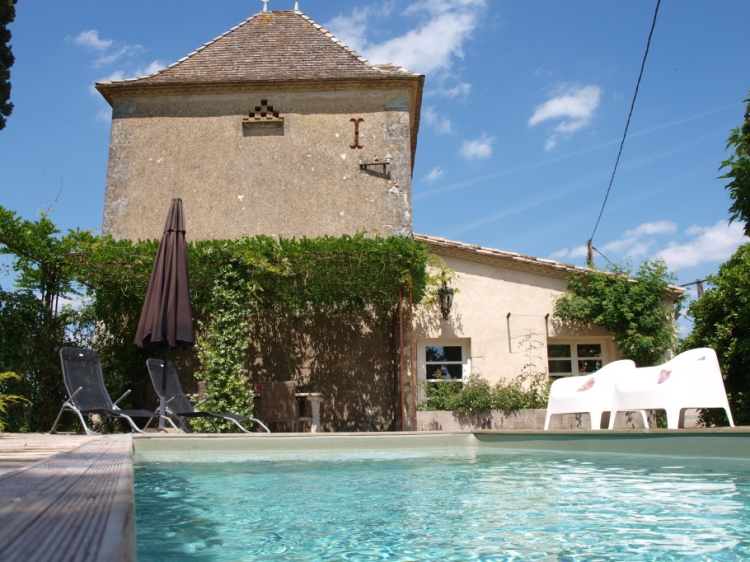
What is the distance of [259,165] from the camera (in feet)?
41.0

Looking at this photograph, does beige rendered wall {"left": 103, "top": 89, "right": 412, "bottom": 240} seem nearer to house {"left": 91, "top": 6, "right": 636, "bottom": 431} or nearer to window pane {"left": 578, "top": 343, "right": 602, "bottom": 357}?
house {"left": 91, "top": 6, "right": 636, "bottom": 431}

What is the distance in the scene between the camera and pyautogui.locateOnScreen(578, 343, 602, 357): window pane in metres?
13.2

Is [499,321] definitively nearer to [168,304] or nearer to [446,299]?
[446,299]

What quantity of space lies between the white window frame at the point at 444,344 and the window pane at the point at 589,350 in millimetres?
2373

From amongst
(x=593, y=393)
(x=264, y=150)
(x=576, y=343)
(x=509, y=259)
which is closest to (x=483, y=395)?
(x=593, y=393)

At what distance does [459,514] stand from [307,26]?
1330 centimetres

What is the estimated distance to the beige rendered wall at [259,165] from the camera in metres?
12.2

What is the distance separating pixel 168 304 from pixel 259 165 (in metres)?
4.99

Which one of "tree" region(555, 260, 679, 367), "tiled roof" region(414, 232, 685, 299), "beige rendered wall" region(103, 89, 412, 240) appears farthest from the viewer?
"tiled roof" region(414, 232, 685, 299)

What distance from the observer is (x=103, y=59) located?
516 inches

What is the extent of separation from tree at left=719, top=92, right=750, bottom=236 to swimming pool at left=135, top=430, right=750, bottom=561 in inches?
176

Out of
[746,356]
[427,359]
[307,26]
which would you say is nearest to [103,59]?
[307,26]

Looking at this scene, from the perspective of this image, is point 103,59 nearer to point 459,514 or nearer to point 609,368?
point 609,368

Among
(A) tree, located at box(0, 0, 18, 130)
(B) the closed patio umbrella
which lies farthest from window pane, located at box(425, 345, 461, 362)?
(A) tree, located at box(0, 0, 18, 130)
